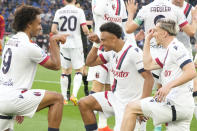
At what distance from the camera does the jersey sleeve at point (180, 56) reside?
17.4 feet

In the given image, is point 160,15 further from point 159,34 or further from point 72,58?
point 72,58

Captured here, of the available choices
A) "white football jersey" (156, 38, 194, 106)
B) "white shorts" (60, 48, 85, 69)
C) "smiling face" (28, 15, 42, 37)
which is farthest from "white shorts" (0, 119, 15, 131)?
"white shorts" (60, 48, 85, 69)

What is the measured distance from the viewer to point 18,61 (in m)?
5.73

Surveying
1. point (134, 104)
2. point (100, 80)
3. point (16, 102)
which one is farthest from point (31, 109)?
point (100, 80)

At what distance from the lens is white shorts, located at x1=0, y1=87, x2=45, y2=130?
18.6 feet

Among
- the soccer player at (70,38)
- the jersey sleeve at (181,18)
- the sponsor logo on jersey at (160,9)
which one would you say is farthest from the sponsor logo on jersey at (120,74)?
the soccer player at (70,38)

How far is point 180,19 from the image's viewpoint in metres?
7.29

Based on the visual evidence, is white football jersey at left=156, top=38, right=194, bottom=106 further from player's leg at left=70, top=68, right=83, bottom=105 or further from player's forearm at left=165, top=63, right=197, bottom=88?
player's leg at left=70, top=68, right=83, bottom=105

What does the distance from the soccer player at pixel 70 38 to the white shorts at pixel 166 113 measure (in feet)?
17.1

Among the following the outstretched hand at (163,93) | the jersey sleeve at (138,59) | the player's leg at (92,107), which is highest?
the jersey sleeve at (138,59)

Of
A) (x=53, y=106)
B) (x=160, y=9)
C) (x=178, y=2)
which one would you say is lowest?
(x=53, y=106)

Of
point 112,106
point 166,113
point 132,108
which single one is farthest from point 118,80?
point 166,113

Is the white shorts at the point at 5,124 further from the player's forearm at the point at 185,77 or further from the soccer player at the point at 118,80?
the player's forearm at the point at 185,77

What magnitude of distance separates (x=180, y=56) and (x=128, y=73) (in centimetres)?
99
